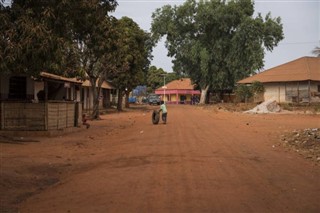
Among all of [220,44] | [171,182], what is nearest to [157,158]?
[171,182]

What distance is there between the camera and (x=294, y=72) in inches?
1988

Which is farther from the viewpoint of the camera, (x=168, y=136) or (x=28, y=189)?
(x=168, y=136)

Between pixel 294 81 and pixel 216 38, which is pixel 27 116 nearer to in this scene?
pixel 294 81

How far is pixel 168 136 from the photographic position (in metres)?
18.2

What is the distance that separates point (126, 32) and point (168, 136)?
79.9 ft

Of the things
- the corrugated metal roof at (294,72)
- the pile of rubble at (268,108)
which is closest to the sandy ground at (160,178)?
the pile of rubble at (268,108)

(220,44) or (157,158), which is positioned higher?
(220,44)

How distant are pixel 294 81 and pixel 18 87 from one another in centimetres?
3450

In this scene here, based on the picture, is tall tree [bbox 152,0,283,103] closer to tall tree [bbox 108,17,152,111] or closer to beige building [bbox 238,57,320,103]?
beige building [bbox 238,57,320,103]

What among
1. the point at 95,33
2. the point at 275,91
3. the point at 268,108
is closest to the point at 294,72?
the point at 275,91

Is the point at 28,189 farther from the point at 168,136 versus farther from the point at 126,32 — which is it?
the point at 126,32

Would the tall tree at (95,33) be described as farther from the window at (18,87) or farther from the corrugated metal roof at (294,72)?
the corrugated metal roof at (294,72)

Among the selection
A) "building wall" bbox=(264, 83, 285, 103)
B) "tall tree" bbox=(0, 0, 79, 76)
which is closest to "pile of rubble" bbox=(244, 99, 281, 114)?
"building wall" bbox=(264, 83, 285, 103)

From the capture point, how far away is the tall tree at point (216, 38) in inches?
2452
